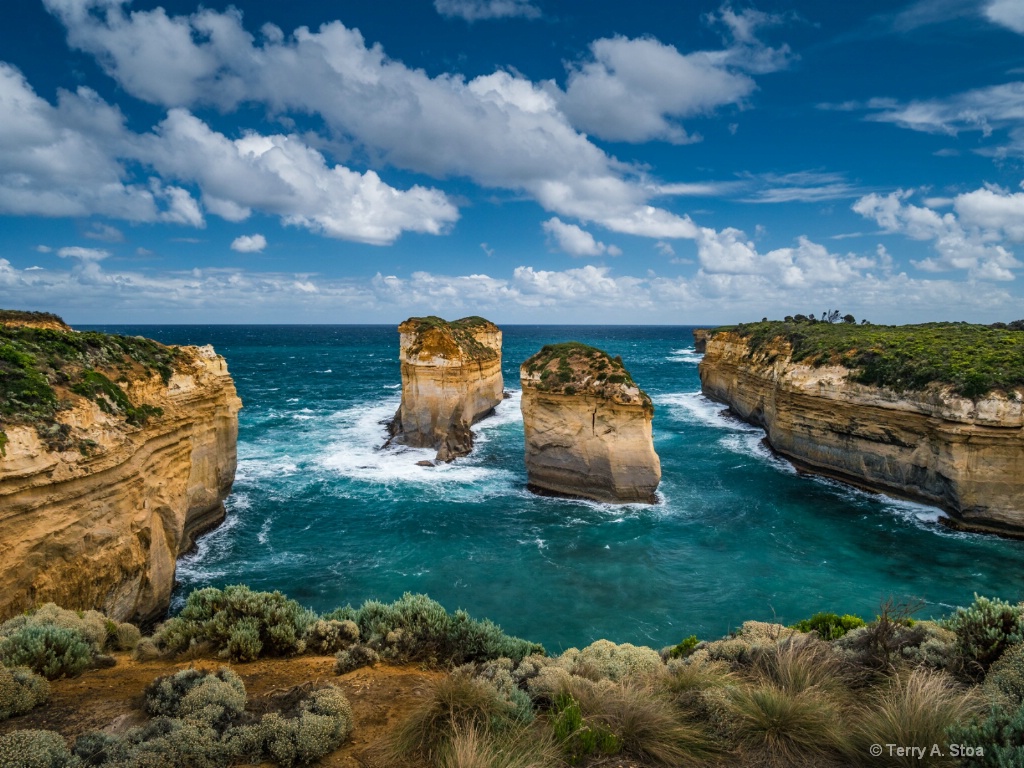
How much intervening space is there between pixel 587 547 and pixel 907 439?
1664cm

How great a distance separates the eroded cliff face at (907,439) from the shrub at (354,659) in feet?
81.8

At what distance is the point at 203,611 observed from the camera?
8.69 metres

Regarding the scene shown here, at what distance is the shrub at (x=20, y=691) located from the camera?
5984 mm

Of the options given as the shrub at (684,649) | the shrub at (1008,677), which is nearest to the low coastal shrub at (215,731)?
the shrub at (684,649)

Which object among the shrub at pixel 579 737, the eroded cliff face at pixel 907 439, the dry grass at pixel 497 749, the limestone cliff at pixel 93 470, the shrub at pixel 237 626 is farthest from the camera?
the eroded cliff face at pixel 907 439

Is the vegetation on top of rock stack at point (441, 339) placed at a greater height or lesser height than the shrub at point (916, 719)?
greater

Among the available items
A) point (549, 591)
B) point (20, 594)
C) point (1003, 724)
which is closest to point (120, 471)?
point (20, 594)

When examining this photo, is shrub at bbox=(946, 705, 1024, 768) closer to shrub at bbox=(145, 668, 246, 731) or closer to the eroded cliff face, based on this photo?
shrub at bbox=(145, 668, 246, 731)

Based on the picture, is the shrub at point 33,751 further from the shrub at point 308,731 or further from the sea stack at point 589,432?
the sea stack at point 589,432

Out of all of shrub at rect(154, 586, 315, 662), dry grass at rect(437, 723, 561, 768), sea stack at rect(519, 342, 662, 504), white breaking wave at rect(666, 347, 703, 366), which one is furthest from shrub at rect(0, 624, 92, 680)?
white breaking wave at rect(666, 347, 703, 366)

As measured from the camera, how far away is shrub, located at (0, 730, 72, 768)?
15.3ft

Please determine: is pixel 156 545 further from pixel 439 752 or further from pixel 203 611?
pixel 439 752

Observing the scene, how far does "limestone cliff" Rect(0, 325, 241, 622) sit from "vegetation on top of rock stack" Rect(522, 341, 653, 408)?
601 inches

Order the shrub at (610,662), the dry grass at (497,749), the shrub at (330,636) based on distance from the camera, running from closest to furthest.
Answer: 1. the dry grass at (497,749)
2. the shrub at (610,662)
3. the shrub at (330,636)
